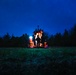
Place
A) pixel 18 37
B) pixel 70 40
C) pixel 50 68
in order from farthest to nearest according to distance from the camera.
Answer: pixel 18 37 → pixel 70 40 → pixel 50 68

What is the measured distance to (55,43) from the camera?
54000 mm

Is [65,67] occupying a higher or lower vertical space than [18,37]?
lower

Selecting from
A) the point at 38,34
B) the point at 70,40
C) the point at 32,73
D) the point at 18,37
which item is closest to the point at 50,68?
the point at 32,73

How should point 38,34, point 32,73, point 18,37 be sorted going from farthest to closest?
1. point 18,37
2. point 38,34
3. point 32,73

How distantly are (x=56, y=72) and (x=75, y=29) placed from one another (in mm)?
55980

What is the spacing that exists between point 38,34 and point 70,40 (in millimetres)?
17851

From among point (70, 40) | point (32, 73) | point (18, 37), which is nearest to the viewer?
point (32, 73)

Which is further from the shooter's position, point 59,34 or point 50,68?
point 59,34

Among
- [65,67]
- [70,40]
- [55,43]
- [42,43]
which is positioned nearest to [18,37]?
[55,43]

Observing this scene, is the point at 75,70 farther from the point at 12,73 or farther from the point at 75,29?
the point at 75,29

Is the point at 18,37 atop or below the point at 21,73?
atop

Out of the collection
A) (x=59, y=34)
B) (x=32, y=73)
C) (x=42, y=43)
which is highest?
(x=59, y=34)

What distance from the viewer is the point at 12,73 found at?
775cm

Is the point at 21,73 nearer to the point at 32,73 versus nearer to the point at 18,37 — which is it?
the point at 32,73
